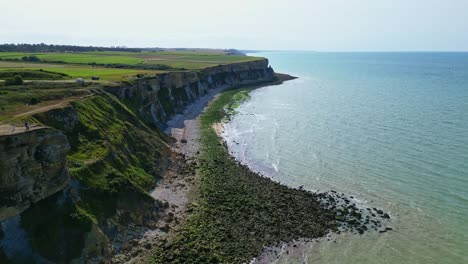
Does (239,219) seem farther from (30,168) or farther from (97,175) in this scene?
(30,168)

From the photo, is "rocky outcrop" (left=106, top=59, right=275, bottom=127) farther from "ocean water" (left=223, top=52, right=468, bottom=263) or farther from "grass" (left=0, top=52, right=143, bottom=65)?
"grass" (left=0, top=52, right=143, bottom=65)

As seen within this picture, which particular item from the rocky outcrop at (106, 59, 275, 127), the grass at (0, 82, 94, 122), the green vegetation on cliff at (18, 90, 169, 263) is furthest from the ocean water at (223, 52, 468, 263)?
the grass at (0, 82, 94, 122)

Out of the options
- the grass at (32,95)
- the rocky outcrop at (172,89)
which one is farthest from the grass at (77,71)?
the grass at (32,95)

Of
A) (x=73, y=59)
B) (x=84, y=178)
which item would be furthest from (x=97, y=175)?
(x=73, y=59)

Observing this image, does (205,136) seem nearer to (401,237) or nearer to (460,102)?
(401,237)

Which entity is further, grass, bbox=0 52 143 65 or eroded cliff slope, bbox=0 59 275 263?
grass, bbox=0 52 143 65

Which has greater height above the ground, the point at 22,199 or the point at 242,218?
the point at 22,199

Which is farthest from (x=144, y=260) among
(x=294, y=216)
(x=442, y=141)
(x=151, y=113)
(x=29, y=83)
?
(x=442, y=141)
